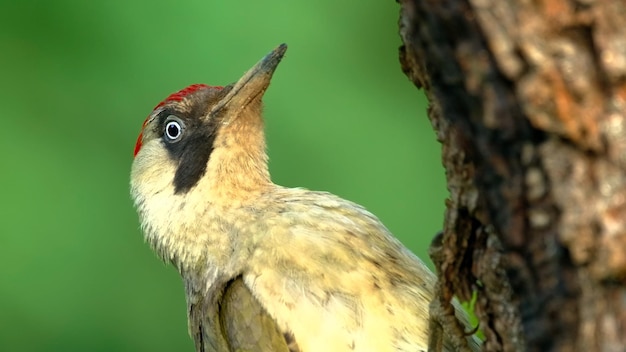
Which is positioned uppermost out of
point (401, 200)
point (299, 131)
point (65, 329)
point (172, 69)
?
point (172, 69)

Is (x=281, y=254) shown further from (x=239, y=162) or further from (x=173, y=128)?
(x=173, y=128)

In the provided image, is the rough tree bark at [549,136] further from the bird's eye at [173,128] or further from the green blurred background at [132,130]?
the green blurred background at [132,130]

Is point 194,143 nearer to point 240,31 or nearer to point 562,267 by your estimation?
point 240,31

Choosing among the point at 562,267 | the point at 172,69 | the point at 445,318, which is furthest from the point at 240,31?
the point at 562,267

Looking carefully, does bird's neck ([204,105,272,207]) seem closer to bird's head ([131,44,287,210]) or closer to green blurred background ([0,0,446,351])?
bird's head ([131,44,287,210])

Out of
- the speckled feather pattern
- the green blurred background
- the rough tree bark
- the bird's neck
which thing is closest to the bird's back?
the speckled feather pattern

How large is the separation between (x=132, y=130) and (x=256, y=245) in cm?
255

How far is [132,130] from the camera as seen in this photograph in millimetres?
5246

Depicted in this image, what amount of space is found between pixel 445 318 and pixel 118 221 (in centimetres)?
324

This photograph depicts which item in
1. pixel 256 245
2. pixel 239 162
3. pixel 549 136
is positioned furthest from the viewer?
pixel 239 162

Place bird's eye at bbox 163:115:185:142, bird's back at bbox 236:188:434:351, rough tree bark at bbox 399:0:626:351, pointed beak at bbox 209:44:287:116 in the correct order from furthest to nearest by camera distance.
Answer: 1. bird's eye at bbox 163:115:185:142
2. pointed beak at bbox 209:44:287:116
3. bird's back at bbox 236:188:434:351
4. rough tree bark at bbox 399:0:626:351

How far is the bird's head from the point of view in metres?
3.33

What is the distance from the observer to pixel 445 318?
2441 mm

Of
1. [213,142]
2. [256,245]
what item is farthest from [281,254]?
[213,142]
